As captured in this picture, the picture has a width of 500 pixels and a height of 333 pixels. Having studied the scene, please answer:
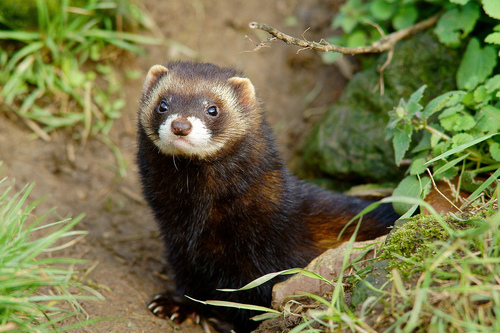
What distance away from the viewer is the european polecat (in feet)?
12.5

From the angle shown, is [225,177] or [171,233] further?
[171,233]

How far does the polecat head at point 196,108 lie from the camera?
3492 millimetres

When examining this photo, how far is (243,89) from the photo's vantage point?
13.5 ft

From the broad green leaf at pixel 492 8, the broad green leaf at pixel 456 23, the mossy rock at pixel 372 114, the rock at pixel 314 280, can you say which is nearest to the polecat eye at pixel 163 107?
the rock at pixel 314 280

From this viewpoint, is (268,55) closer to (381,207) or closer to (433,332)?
(381,207)

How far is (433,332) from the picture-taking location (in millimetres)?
2260

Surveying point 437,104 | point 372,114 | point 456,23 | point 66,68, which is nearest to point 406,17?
point 456,23

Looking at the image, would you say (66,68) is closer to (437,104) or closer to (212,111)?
(212,111)

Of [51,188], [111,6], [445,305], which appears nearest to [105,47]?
[111,6]

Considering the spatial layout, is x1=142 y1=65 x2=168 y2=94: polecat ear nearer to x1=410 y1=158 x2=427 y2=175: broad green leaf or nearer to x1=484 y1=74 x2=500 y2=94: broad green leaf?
x1=410 y1=158 x2=427 y2=175: broad green leaf

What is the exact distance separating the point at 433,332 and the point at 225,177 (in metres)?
A: 1.96

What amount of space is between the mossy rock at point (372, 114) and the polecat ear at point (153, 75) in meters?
2.19

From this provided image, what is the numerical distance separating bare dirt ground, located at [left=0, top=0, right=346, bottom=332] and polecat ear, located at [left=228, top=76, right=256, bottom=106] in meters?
0.68

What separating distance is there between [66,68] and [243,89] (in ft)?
10.0
